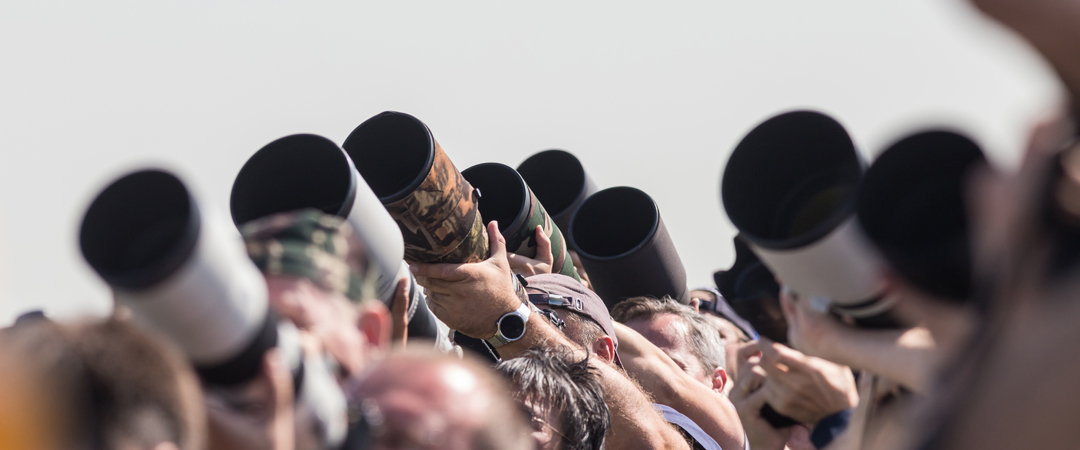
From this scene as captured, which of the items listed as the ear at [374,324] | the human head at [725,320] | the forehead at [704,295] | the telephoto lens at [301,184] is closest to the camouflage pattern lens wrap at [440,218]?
the telephoto lens at [301,184]

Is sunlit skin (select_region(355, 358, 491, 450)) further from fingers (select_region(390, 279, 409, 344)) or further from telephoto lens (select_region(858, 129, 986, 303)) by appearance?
telephoto lens (select_region(858, 129, 986, 303))

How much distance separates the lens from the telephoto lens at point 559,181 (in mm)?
5309

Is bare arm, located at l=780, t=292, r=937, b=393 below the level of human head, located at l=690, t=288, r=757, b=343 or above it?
above

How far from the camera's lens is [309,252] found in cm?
157

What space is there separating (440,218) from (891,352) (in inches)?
70.2

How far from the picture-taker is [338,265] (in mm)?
1604

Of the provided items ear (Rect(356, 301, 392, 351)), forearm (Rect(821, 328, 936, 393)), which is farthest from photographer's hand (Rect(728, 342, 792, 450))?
ear (Rect(356, 301, 392, 351))

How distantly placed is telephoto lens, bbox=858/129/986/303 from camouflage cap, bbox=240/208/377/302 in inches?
33.8

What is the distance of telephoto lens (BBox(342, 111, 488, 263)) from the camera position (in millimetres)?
2936

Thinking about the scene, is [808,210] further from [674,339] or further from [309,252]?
[674,339]

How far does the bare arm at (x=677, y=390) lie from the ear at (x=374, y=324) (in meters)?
2.27

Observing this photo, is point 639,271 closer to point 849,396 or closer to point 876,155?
point 849,396

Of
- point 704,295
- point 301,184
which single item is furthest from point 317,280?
point 704,295

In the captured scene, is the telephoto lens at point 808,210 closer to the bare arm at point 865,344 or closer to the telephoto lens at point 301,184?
the bare arm at point 865,344
